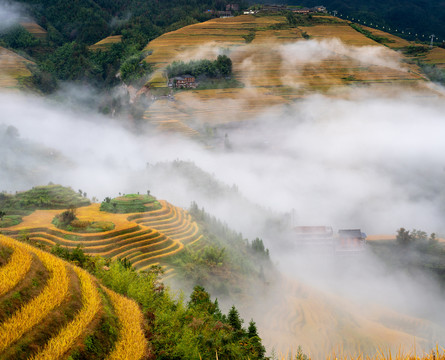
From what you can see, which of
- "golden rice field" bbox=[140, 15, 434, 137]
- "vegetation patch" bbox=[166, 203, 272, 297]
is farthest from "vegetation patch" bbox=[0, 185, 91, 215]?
"golden rice field" bbox=[140, 15, 434, 137]

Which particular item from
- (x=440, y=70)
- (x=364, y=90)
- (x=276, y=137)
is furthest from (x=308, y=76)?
(x=440, y=70)

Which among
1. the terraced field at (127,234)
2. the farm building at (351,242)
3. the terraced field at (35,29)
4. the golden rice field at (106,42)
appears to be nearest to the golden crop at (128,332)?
the terraced field at (127,234)

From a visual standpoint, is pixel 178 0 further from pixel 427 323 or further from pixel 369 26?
A: pixel 427 323

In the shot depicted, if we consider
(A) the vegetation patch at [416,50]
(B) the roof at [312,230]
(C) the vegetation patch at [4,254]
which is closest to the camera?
(C) the vegetation patch at [4,254]

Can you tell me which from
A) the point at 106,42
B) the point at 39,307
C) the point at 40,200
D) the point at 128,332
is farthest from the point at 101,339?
the point at 106,42

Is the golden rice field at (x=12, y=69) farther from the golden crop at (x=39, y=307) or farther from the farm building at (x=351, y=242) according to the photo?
the golden crop at (x=39, y=307)

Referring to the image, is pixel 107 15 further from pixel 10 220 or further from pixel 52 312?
pixel 52 312

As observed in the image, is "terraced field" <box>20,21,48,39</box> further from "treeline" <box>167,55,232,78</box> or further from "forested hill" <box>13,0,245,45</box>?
"treeline" <box>167,55,232,78</box>
